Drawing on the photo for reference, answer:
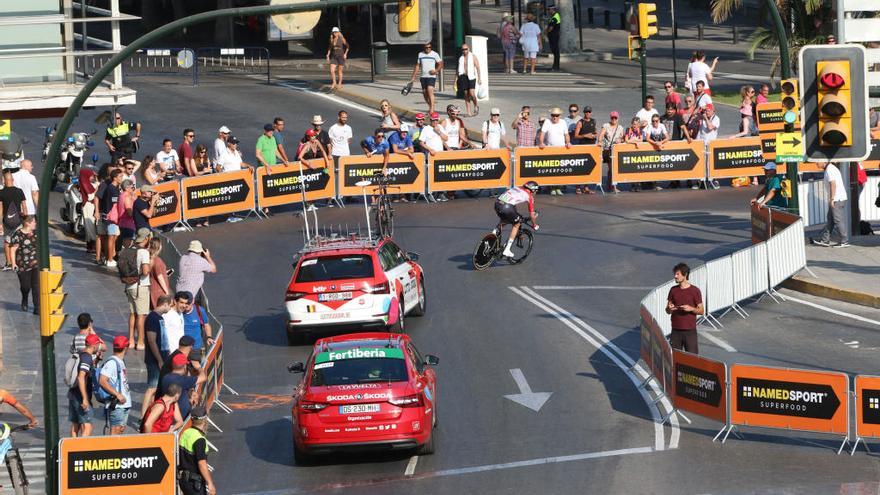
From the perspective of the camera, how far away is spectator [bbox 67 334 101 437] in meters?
19.0

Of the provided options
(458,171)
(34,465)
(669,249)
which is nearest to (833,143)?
(669,249)

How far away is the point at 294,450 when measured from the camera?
60.8 feet

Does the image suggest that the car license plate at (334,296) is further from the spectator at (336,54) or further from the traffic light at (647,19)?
the spectator at (336,54)

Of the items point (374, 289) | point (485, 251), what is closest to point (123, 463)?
point (374, 289)

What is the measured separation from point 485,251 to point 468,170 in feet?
24.6

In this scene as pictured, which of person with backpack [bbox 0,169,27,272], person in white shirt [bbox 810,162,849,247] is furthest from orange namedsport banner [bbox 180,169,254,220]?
person in white shirt [bbox 810,162,849,247]

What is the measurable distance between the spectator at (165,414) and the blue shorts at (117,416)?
1407mm

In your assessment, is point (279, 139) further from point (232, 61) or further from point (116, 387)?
point (232, 61)

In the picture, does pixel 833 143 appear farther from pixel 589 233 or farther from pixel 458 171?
pixel 458 171

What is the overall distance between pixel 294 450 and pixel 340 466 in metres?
0.57

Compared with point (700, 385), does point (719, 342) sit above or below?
below

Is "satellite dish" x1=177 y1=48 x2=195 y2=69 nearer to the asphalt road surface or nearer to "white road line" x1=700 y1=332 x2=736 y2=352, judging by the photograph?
the asphalt road surface

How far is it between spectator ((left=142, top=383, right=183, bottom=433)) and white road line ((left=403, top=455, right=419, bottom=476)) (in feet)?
8.57

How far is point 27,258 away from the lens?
25906mm
